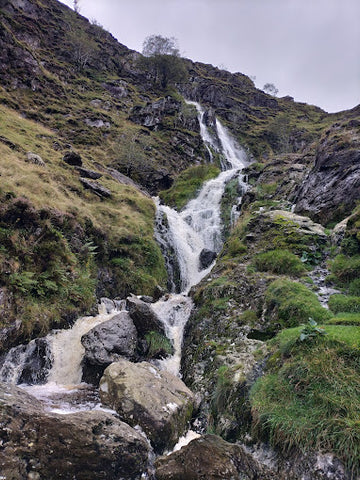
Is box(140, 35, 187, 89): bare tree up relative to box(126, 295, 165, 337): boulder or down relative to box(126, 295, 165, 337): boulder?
up

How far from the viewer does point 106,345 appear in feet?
29.1

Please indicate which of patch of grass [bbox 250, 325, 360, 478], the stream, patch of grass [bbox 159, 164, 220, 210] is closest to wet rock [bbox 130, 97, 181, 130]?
patch of grass [bbox 159, 164, 220, 210]

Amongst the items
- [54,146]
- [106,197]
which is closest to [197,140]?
[54,146]

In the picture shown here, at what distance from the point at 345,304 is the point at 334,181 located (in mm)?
10259

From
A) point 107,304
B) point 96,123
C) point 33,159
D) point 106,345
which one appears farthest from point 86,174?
point 96,123

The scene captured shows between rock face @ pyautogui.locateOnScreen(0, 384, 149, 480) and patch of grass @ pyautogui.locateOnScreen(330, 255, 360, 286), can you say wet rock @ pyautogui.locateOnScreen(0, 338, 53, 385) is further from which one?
patch of grass @ pyautogui.locateOnScreen(330, 255, 360, 286)

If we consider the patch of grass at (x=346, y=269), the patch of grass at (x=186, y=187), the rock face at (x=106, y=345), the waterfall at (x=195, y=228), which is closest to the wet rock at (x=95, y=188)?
the waterfall at (x=195, y=228)

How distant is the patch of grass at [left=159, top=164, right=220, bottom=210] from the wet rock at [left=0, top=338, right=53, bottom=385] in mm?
22252

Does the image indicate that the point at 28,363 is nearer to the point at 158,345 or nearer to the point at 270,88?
the point at 158,345

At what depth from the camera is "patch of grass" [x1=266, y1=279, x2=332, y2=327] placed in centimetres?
694

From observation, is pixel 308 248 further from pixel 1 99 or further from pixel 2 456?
pixel 1 99

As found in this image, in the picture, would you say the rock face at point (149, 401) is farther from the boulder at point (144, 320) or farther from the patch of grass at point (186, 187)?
the patch of grass at point (186, 187)

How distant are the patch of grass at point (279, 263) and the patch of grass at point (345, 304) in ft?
8.80

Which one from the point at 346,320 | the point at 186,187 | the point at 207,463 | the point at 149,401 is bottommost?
the point at 149,401
